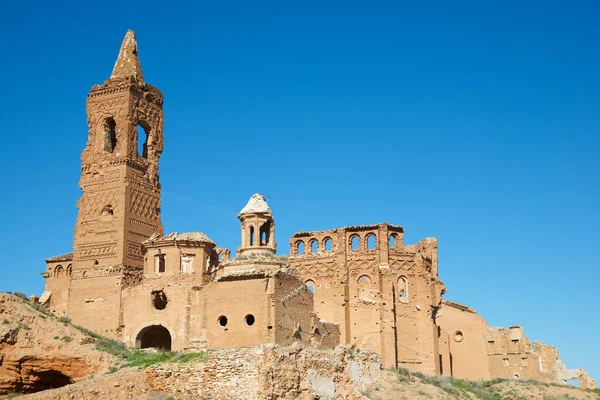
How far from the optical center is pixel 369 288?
1748 inches

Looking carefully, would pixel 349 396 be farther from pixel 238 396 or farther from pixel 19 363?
pixel 19 363

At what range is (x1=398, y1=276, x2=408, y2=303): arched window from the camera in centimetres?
4516

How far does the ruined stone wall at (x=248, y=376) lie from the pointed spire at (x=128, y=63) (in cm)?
2177

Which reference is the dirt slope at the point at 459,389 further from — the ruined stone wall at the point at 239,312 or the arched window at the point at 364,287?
the arched window at the point at 364,287

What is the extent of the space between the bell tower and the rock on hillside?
784 cm

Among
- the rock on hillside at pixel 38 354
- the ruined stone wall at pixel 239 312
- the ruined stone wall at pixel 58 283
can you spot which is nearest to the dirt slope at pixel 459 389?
the ruined stone wall at pixel 239 312

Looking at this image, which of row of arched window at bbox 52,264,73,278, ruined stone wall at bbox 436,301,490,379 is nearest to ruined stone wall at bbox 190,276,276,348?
row of arched window at bbox 52,264,73,278

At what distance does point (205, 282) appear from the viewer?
38469 millimetres

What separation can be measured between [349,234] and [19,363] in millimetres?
20179

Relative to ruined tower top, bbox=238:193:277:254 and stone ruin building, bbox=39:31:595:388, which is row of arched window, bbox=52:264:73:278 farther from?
ruined tower top, bbox=238:193:277:254

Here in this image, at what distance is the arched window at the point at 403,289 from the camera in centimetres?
4516

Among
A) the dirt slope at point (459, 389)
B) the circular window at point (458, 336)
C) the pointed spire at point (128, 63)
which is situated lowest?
the dirt slope at point (459, 389)

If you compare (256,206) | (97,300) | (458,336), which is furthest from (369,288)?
(97,300)

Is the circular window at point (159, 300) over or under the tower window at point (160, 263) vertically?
under
